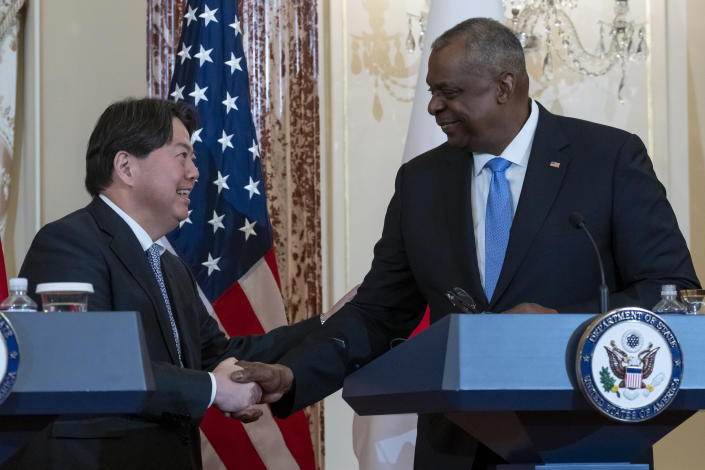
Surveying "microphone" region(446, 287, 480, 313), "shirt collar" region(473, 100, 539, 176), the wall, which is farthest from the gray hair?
the wall

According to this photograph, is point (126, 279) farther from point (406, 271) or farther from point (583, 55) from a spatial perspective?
point (583, 55)

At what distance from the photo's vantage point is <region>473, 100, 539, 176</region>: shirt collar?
2.58m

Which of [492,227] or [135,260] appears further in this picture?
[135,260]

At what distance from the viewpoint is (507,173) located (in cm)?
256

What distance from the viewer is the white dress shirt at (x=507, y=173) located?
98.5 inches

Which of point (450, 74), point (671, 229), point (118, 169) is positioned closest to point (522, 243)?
point (671, 229)

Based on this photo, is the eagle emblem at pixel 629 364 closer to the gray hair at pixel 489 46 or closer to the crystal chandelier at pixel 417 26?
the gray hair at pixel 489 46

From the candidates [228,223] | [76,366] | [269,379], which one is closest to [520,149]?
[269,379]

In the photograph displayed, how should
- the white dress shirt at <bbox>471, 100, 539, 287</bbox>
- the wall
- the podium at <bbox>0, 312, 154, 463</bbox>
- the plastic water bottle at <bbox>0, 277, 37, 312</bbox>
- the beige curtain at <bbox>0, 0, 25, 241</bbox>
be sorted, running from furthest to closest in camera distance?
the wall < the beige curtain at <bbox>0, 0, 25, 241</bbox> < the white dress shirt at <bbox>471, 100, 539, 287</bbox> < the plastic water bottle at <bbox>0, 277, 37, 312</bbox> < the podium at <bbox>0, 312, 154, 463</bbox>

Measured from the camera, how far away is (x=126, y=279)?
2789mm

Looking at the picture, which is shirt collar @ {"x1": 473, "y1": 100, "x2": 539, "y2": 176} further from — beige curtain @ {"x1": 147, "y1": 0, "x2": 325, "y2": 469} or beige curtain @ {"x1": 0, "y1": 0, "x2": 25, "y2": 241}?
beige curtain @ {"x1": 0, "y1": 0, "x2": 25, "y2": 241}

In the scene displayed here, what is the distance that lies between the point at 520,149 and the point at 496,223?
0.79 feet

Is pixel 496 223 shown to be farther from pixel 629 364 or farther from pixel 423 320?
pixel 423 320

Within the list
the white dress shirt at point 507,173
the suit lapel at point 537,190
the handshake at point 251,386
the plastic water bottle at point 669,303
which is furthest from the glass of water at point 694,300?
the handshake at point 251,386
